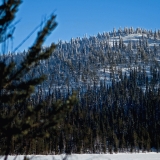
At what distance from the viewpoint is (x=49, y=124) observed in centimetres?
457

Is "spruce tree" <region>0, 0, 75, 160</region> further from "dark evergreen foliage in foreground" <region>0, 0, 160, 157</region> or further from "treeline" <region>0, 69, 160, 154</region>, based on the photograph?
"treeline" <region>0, 69, 160, 154</region>

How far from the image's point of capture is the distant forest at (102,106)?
53875 millimetres

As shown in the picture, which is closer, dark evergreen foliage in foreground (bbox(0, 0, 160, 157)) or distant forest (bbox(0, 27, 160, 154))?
dark evergreen foliage in foreground (bbox(0, 0, 160, 157))

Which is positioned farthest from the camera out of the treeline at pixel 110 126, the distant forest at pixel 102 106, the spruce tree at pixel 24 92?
the treeline at pixel 110 126

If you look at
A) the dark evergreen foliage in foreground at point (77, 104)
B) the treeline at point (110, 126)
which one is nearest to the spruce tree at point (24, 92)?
the dark evergreen foliage in foreground at point (77, 104)

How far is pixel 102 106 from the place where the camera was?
317ft

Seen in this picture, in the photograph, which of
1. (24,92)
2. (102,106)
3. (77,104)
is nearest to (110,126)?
(77,104)

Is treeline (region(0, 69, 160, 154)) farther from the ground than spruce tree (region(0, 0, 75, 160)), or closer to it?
farther from the ground

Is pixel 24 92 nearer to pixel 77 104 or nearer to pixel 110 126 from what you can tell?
pixel 110 126

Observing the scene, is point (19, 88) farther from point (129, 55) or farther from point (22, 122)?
point (129, 55)

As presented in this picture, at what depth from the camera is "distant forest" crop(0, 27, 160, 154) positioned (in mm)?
53875

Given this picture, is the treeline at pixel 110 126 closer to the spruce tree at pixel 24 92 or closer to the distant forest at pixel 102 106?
the distant forest at pixel 102 106

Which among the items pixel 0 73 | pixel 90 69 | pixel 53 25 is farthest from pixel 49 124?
pixel 90 69

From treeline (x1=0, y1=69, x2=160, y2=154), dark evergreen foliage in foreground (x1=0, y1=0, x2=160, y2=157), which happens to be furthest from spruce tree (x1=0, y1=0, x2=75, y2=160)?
treeline (x1=0, y1=69, x2=160, y2=154)
